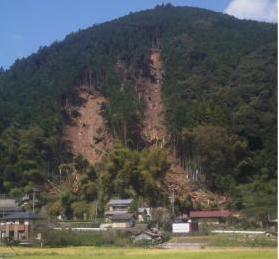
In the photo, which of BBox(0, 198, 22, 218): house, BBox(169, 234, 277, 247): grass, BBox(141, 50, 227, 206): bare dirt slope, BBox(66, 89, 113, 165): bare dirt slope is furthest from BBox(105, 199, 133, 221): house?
BBox(66, 89, 113, 165): bare dirt slope

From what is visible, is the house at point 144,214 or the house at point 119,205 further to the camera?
the house at point 119,205

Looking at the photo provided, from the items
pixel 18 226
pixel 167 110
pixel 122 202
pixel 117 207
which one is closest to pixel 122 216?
pixel 117 207

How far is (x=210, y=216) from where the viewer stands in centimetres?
5831

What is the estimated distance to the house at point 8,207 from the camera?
6139cm

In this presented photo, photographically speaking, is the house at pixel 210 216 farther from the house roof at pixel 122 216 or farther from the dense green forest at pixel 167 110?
the house roof at pixel 122 216

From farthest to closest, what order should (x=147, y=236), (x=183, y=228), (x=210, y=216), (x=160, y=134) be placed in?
(x=160, y=134) < (x=210, y=216) < (x=183, y=228) < (x=147, y=236)

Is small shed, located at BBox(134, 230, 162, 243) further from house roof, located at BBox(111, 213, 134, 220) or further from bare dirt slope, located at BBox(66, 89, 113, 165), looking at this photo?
bare dirt slope, located at BBox(66, 89, 113, 165)

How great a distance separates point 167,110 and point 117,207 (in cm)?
2614

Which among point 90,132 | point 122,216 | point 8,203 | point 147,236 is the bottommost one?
point 147,236

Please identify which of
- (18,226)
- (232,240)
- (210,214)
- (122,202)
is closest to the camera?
(232,240)

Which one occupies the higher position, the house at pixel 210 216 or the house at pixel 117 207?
the house at pixel 117 207

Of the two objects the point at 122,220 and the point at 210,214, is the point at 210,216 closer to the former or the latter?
the point at 210,214

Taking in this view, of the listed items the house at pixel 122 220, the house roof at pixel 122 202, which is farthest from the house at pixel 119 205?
the house at pixel 122 220

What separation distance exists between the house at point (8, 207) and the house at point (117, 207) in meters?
10.3
